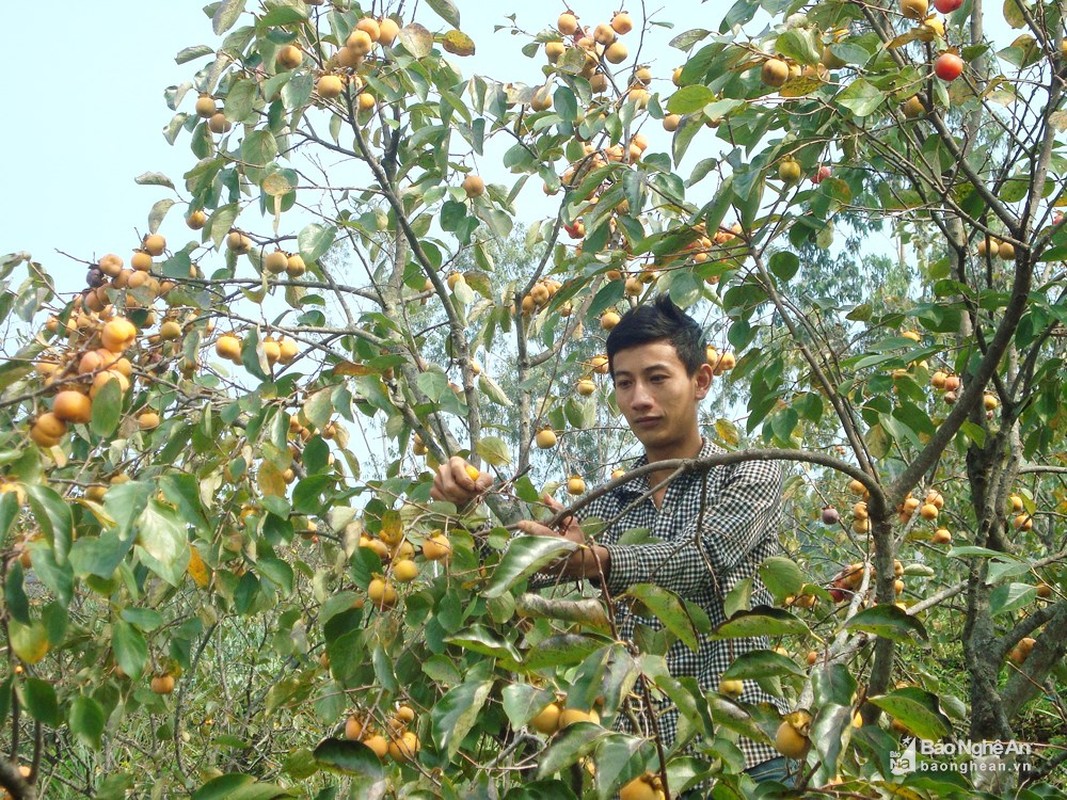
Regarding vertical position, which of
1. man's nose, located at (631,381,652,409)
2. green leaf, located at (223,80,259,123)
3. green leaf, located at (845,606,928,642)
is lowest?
green leaf, located at (845,606,928,642)

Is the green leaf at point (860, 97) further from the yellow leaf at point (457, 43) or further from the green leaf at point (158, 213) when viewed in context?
the green leaf at point (158, 213)

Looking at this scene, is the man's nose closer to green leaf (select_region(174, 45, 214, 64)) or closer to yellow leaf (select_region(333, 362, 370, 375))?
yellow leaf (select_region(333, 362, 370, 375))

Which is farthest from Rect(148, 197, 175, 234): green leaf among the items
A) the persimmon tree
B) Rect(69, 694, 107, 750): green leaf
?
Rect(69, 694, 107, 750): green leaf

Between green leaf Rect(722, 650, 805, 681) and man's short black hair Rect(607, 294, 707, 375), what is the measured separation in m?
0.98

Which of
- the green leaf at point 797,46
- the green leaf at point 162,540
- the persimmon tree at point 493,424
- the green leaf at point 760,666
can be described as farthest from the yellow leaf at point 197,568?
the green leaf at point 797,46

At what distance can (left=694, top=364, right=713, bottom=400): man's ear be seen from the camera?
2.14 metres

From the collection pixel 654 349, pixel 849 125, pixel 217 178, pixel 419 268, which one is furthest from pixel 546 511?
pixel 217 178

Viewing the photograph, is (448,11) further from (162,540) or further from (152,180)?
(162,540)

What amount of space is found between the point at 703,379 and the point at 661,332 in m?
0.23

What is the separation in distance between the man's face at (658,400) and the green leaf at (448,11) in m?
0.67

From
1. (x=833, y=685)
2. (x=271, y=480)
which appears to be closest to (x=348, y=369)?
(x=271, y=480)

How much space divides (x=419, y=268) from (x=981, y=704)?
123 cm

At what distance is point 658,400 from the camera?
197cm

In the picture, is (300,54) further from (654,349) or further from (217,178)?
(654,349)
